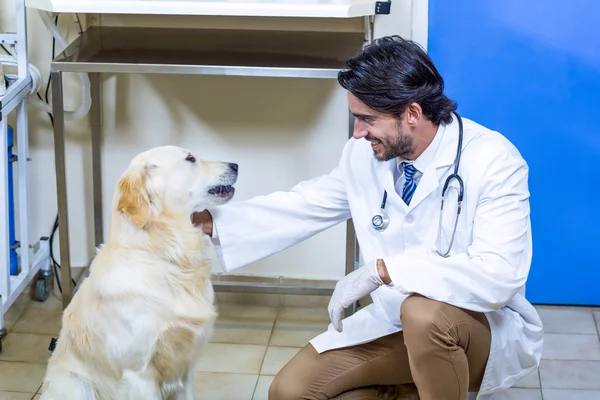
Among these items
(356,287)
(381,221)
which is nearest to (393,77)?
(381,221)

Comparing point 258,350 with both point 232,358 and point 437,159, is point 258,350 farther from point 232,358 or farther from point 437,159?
point 437,159

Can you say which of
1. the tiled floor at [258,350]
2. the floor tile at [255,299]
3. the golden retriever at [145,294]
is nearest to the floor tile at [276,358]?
the tiled floor at [258,350]

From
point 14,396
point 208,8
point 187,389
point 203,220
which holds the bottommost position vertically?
point 14,396

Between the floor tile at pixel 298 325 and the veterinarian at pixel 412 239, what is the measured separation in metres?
0.66

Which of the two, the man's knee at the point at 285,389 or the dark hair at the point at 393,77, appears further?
the man's knee at the point at 285,389

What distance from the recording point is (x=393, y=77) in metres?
1.98

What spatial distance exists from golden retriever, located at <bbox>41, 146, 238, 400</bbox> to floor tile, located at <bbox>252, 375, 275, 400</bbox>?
45 centimetres

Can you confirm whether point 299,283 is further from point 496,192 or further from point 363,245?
point 496,192

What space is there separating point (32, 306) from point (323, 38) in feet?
4.36

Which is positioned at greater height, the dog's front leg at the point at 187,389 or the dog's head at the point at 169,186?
the dog's head at the point at 169,186

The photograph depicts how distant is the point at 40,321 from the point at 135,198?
120cm

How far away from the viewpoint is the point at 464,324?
2006 millimetres

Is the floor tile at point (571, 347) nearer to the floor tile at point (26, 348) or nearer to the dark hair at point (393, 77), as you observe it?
the dark hair at point (393, 77)

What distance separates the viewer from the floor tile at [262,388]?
2.59m
